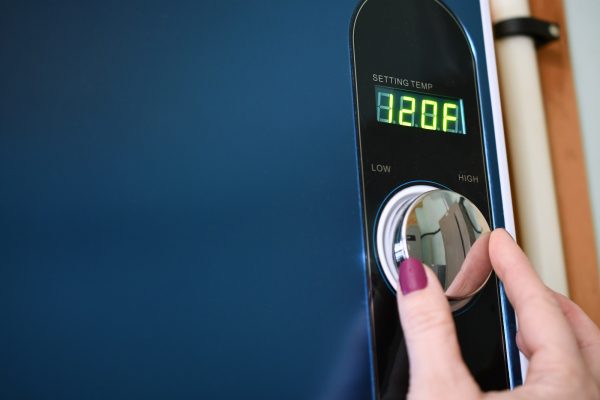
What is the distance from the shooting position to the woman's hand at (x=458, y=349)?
0.45 m

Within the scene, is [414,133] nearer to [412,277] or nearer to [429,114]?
[429,114]

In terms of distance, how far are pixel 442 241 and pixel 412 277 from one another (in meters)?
0.10

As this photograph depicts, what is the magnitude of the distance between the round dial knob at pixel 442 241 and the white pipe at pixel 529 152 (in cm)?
21

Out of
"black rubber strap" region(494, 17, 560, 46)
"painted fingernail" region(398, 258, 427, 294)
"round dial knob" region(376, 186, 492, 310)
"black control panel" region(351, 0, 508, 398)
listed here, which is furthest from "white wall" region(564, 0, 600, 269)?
"painted fingernail" region(398, 258, 427, 294)

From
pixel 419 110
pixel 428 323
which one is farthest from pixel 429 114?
pixel 428 323

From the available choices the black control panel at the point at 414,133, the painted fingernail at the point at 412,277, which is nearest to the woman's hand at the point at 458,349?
the painted fingernail at the point at 412,277

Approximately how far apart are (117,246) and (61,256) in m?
0.04

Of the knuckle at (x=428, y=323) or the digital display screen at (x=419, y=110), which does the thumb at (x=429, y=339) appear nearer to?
the knuckle at (x=428, y=323)

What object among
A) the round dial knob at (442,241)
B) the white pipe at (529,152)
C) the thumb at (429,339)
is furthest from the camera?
the white pipe at (529,152)

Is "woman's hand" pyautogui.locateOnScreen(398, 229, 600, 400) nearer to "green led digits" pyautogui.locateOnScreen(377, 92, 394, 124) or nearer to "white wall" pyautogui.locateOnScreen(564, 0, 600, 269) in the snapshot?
"green led digits" pyautogui.locateOnScreen(377, 92, 394, 124)

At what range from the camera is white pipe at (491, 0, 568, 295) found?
2.54 feet

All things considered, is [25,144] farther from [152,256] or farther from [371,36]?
[371,36]

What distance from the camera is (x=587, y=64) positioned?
2.83ft

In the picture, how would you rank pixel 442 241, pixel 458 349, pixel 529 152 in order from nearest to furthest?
pixel 458 349 → pixel 442 241 → pixel 529 152
